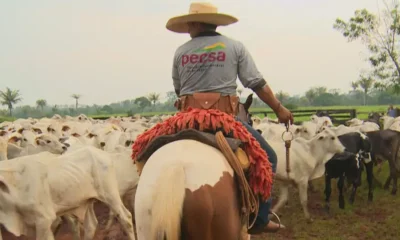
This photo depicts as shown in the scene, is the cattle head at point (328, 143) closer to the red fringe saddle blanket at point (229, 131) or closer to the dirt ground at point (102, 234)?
the dirt ground at point (102, 234)

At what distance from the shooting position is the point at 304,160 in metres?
10.3

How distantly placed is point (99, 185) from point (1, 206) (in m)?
1.63

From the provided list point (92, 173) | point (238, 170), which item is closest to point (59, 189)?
point (92, 173)

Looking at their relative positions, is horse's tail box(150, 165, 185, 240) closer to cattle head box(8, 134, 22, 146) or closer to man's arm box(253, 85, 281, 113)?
man's arm box(253, 85, 281, 113)

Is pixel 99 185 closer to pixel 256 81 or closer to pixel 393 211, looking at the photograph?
pixel 256 81

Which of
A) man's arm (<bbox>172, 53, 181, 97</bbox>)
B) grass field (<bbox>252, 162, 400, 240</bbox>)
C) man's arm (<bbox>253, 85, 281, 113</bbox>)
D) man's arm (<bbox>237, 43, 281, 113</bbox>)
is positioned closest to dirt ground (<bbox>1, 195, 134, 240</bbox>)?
grass field (<bbox>252, 162, 400, 240</bbox>)

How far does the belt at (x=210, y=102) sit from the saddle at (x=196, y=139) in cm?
47

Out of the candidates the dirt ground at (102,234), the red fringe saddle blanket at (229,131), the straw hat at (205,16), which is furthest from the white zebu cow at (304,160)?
the red fringe saddle blanket at (229,131)

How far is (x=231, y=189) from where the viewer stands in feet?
10.3

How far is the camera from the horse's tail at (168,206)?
2.78m

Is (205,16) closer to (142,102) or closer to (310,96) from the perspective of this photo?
(142,102)

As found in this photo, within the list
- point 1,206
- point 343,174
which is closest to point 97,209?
point 1,206

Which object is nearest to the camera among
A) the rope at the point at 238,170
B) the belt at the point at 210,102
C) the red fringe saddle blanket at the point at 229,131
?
the rope at the point at 238,170

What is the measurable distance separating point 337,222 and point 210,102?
6.70 metres
